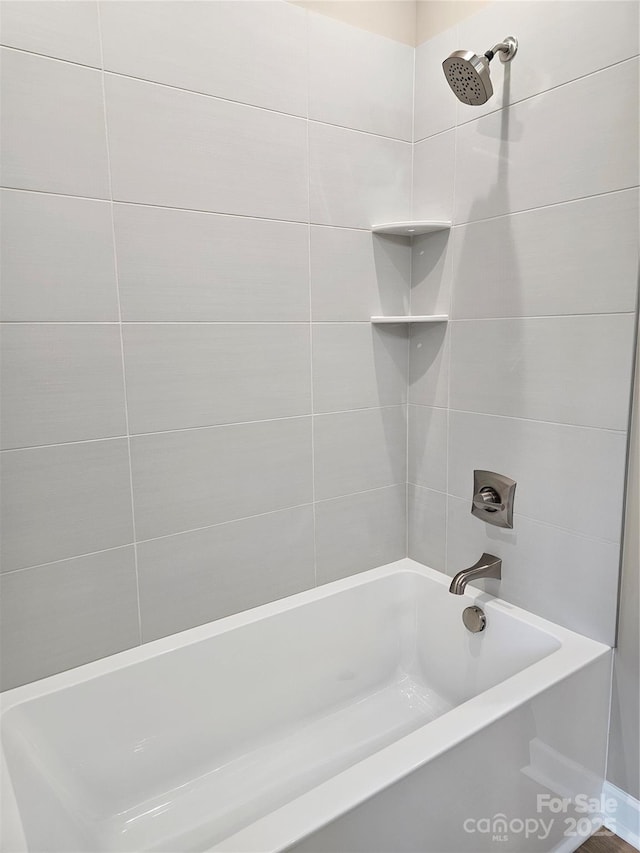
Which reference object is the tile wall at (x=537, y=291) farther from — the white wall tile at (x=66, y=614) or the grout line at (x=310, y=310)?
the white wall tile at (x=66, y=614)

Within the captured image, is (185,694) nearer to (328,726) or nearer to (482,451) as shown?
(328,726)

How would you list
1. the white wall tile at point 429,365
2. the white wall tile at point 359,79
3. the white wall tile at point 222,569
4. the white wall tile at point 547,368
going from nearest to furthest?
the white wall tile at point 547,368 → the white wall tile at point 222,569 → the white wall tile at point 359,79 → the white wall tile at point 429,365

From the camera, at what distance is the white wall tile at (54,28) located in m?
1.23

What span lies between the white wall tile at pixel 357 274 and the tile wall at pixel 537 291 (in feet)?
0.23

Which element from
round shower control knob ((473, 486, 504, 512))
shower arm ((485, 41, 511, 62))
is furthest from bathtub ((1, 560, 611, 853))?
shower arm ((485, 41, 511, 62))

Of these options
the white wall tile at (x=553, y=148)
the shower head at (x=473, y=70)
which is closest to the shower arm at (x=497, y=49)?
the shower head at (x=473, y=70)

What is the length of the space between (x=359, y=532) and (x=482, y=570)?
17.3 inches

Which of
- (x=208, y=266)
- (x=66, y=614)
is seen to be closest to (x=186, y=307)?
(x=208, y=266)

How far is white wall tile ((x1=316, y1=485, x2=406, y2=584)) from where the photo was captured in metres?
1.92

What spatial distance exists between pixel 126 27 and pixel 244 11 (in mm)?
348

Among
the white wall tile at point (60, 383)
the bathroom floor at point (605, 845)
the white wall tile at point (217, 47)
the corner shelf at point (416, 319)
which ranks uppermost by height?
the white wall tile at point (217, 47)

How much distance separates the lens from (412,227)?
1.82 m

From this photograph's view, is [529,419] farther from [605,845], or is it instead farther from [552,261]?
[605,845]

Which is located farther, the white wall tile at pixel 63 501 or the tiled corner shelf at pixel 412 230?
the tiled corner shelf at pixel 412 230
